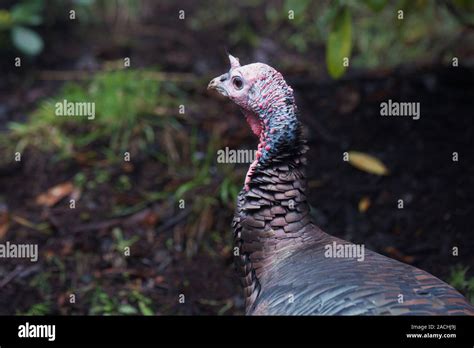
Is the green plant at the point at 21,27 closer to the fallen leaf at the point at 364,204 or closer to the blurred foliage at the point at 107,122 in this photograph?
the blurred foliage at the point at 107,122

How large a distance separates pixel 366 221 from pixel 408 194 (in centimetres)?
37

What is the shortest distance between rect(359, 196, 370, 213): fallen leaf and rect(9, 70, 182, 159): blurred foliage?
166 cm

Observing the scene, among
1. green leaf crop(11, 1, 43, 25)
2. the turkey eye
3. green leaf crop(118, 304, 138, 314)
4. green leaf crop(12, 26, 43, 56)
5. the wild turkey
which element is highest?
green leaf crop(11, 1, 43, 25)

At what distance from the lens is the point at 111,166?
17.2 feet

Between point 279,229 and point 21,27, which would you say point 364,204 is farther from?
point 21,27

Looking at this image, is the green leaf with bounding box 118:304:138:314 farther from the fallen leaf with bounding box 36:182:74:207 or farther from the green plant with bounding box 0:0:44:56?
the green plant with bounding box 0:0:44:56

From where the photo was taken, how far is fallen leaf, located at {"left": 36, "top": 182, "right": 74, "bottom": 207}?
4.99 m

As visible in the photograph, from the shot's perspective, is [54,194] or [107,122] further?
[107,122]

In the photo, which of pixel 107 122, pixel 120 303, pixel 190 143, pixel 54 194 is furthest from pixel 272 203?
pixel 107 122

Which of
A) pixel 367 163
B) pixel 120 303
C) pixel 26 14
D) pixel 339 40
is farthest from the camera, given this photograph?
pixel 26 14

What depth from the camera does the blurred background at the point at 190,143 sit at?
169 inches

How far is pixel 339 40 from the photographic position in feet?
13.0

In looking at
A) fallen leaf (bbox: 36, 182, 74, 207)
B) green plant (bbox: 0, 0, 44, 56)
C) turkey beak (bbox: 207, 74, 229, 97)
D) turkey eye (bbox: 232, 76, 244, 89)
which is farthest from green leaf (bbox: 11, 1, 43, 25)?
turkey eye (bbox: 232, 76, 244, 89)

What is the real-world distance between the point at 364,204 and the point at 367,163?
366 millimetres
